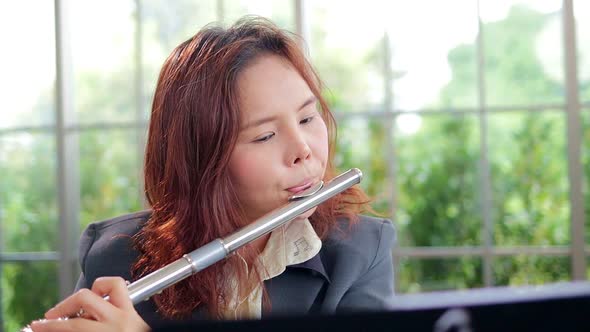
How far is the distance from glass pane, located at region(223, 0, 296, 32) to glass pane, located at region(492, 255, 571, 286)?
4.92 ft

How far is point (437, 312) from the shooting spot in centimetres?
55

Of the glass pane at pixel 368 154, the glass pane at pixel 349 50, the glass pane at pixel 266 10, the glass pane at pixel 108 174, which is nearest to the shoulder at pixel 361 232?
the glass pane at pixel 368 154

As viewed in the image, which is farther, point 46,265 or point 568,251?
point 46,265

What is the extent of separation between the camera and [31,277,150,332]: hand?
1055 millimetres

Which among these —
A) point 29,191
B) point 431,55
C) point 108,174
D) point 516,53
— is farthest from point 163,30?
point 516,53

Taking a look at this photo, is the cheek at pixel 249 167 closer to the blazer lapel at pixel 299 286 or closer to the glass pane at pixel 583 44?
the blazer lapel at pixel 299 286

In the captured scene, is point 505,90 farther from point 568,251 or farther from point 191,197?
point 191,197

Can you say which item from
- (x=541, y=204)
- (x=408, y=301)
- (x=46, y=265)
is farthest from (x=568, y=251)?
(x=408, y=301)

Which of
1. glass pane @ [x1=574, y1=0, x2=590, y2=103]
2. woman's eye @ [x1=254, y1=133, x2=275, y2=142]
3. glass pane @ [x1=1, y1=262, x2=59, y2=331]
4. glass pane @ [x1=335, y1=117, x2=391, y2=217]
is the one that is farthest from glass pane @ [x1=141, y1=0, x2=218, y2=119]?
woman's eye @ [x1=254, y1=133, x2=275, y2=142]

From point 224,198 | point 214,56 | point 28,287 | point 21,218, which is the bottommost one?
point 28,287

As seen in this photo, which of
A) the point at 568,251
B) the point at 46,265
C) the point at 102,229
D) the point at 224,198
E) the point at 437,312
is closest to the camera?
the point at 437,312

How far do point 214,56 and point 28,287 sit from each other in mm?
3198

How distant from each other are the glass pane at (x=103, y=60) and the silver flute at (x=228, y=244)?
2.78 metres

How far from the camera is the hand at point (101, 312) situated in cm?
105
